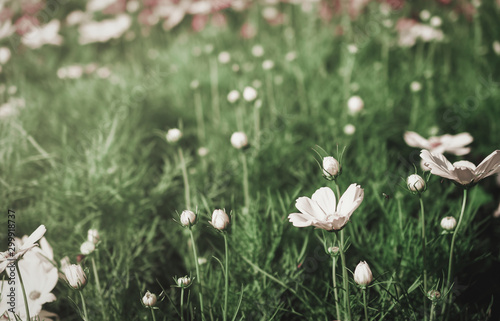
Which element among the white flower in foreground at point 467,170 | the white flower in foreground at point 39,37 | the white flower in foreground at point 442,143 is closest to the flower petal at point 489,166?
the white flower in foreground at point 467,170

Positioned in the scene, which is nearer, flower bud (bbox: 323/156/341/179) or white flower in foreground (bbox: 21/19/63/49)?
flower bud (bbox: 323/156/341/179)

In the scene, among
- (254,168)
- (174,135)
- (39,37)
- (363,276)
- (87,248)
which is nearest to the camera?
(363,276)

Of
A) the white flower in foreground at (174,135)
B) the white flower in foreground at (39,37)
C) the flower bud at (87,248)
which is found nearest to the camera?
the flower bud at (87,248)

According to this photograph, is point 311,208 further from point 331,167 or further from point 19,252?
point 19,252

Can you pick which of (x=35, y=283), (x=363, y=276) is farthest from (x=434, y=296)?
(x=35, y=283)

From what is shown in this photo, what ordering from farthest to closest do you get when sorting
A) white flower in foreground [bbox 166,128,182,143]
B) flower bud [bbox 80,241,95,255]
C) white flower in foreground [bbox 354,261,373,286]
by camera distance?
white flower in foreground [bbox 166,128,182,143] → flower bud [bbox 80,241,95,255] → white flower in foreground [bbox 354,261,373,286]

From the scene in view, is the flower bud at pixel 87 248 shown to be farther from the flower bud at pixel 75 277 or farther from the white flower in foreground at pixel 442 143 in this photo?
the white flower in foreground at pixel 442 143

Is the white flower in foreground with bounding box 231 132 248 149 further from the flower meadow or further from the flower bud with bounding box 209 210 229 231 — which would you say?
the flower bud with bounding box 209 210 229 231

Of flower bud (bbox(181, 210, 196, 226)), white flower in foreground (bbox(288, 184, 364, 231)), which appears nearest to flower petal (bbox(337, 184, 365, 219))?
white flower in foreground (bbox(288, 184, 364, 231))
